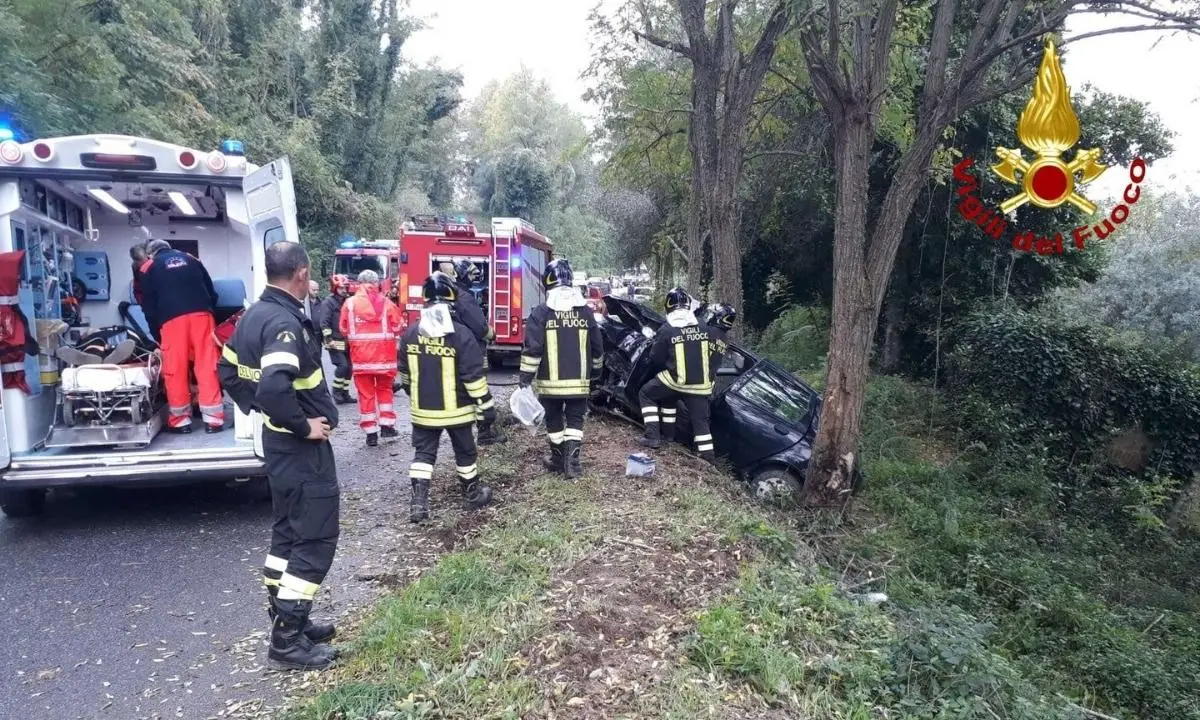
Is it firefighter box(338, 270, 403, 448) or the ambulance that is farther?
firefighter box(338, 270, 403, 448)

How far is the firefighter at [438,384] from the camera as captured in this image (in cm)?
577

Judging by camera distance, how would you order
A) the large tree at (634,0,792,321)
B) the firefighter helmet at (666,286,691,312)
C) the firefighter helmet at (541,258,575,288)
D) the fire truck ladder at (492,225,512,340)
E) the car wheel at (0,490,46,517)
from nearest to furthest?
the car wheel at (0,490,46,517) → the firefighter helmet at (541,258,575,288) → the firefighter helmet at (666,286,691,312) → the large tree at (634,0,792,321) → the fire truck ladder at (492,225,512,340)

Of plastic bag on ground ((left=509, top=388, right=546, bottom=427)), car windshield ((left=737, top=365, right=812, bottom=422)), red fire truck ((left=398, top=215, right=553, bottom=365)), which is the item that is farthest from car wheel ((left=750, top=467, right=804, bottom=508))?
red fire truck ((left=398, top=215, right=553, bottom=365))

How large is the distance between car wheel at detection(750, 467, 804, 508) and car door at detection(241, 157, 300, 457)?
15.1 ft

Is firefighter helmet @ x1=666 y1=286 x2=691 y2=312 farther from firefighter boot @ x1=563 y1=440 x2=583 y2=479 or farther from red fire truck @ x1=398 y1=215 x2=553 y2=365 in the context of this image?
red fire truck @ x1=398 y1=215 x2=553 y2=365

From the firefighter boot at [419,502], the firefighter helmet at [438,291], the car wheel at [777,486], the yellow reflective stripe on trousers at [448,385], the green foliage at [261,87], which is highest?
the green foliage at [261,87]

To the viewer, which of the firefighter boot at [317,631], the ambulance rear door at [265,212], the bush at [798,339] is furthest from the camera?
the bush at [798,339]

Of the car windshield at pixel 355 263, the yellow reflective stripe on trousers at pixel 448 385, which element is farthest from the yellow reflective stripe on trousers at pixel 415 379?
the car windshield at pixel 355 263

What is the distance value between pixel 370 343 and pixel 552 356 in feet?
8.64

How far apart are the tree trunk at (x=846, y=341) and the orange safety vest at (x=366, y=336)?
4629mm

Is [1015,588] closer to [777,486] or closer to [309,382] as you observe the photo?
[777,486]

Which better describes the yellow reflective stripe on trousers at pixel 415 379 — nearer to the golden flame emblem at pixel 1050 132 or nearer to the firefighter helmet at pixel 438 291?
the firefighter helmet at pixel 438 291

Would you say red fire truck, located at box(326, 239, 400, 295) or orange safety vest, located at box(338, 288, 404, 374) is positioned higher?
red fire truck, located at box(326, 239, 400, 295)

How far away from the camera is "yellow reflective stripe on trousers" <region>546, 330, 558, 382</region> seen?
6723 mm
